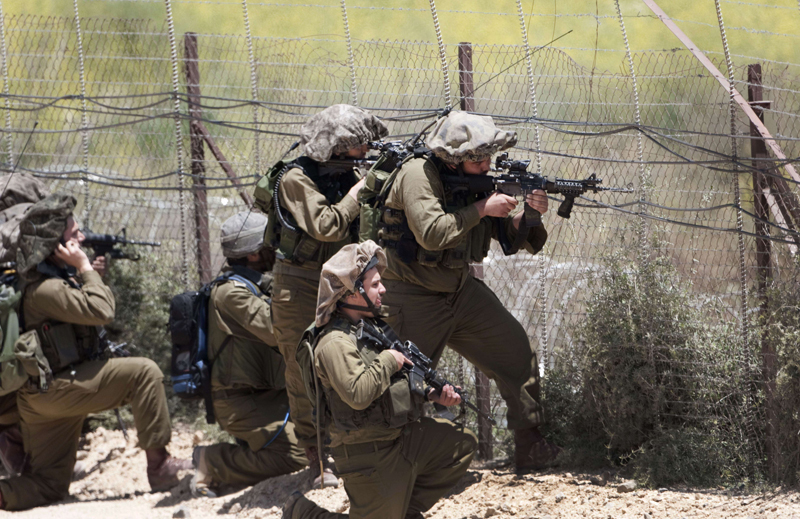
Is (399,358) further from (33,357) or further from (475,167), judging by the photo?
(33,357)

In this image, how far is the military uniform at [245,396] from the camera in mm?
5270

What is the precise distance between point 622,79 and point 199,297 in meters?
3.09

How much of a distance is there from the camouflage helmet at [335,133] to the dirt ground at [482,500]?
204 centimetres

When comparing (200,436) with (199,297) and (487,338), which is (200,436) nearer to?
(199,297)

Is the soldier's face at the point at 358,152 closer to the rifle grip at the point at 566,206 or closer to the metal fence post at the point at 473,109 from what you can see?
the metal fence post at the point at 473,109

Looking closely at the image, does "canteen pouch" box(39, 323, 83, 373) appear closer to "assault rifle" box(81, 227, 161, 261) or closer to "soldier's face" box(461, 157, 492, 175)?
"assault rifle" box(81, 227, 161, 261)

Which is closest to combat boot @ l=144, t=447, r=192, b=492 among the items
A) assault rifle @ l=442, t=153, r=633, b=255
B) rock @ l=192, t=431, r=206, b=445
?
rock @ l=192, t=431, r=206, b=445

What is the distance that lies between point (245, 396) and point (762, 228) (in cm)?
335

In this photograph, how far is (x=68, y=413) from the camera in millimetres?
5320

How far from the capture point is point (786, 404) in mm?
4406

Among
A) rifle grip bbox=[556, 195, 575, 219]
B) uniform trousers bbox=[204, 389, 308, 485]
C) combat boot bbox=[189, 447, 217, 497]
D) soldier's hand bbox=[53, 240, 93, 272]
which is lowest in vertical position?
combat boot bbox=[189, 447, 217, 497]

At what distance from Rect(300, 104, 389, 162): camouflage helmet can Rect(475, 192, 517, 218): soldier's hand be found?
0.91 meters

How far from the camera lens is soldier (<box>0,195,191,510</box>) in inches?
200

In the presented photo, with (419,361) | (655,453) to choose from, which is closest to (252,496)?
(419,361)
